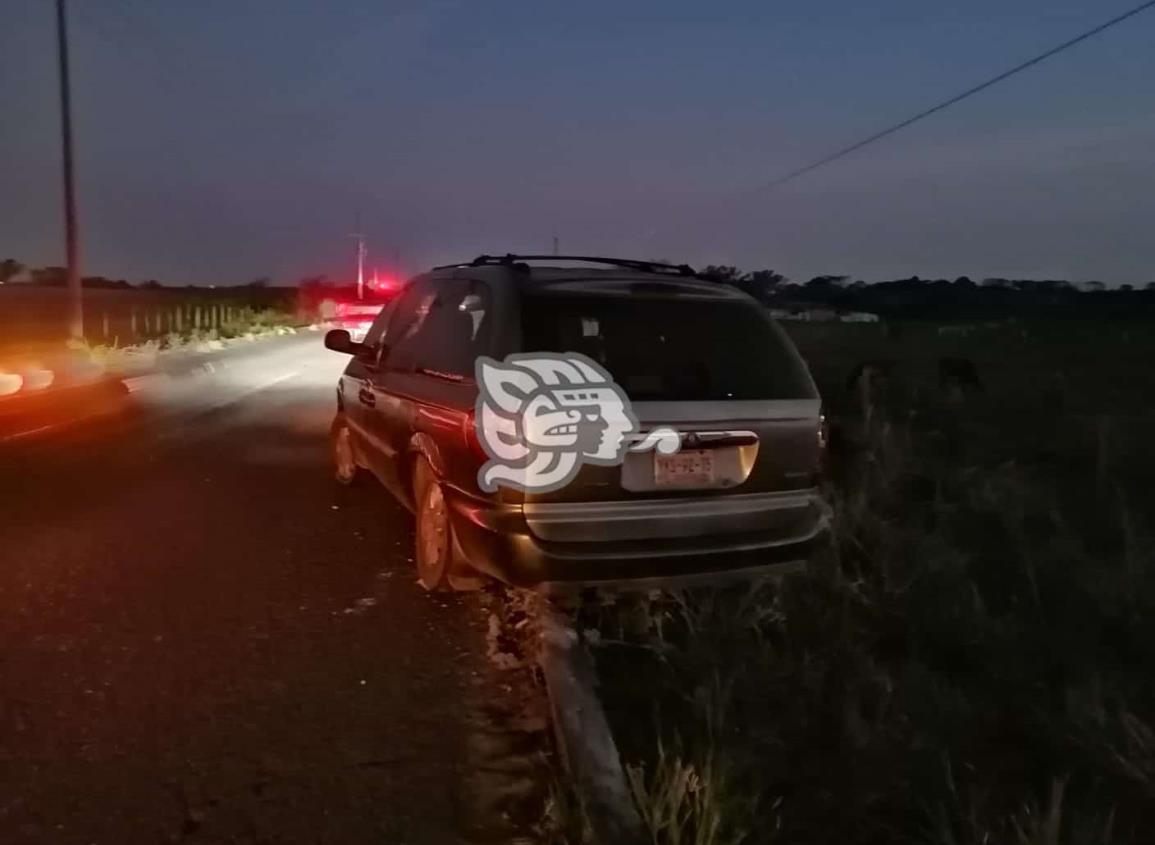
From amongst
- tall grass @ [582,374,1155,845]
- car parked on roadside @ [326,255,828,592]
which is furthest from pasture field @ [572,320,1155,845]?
car parked on roadside @ [326,255,828,592]

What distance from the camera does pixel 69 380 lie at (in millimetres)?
15977

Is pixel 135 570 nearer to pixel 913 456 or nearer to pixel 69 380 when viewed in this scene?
pixel 913 456

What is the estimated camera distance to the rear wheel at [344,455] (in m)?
8.38

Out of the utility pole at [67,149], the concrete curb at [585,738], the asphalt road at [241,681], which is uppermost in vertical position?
the utility pole at [67,149]

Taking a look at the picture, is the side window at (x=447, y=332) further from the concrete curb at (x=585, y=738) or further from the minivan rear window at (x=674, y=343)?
the concrete curb at (x=585, y=738)

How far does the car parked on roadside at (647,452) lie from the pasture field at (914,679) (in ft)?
1.71

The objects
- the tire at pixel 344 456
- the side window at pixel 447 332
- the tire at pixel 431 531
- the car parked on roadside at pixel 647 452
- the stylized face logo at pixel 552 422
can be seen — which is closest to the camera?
the stylized face logo at pixel 552 422

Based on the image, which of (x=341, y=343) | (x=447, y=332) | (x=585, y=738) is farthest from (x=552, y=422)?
(x=341, y=343)

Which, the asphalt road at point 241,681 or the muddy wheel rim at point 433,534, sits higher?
the muddy wheel rim at point 433,534

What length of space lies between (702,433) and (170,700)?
242 cm

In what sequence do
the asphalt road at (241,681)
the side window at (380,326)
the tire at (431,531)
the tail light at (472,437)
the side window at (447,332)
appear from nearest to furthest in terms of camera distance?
the asphalt road at (241,681)
the tail light at (472,437)
the side window at (447,332)
the tire at (431,531)
the side window at (380,326)

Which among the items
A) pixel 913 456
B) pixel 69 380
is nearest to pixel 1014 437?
pixel 913 456

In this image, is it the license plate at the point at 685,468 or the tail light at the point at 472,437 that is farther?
the tail light at the point at 472,437

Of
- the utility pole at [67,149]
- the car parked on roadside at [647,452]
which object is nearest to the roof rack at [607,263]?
the car parked on roadside at [647,452]
